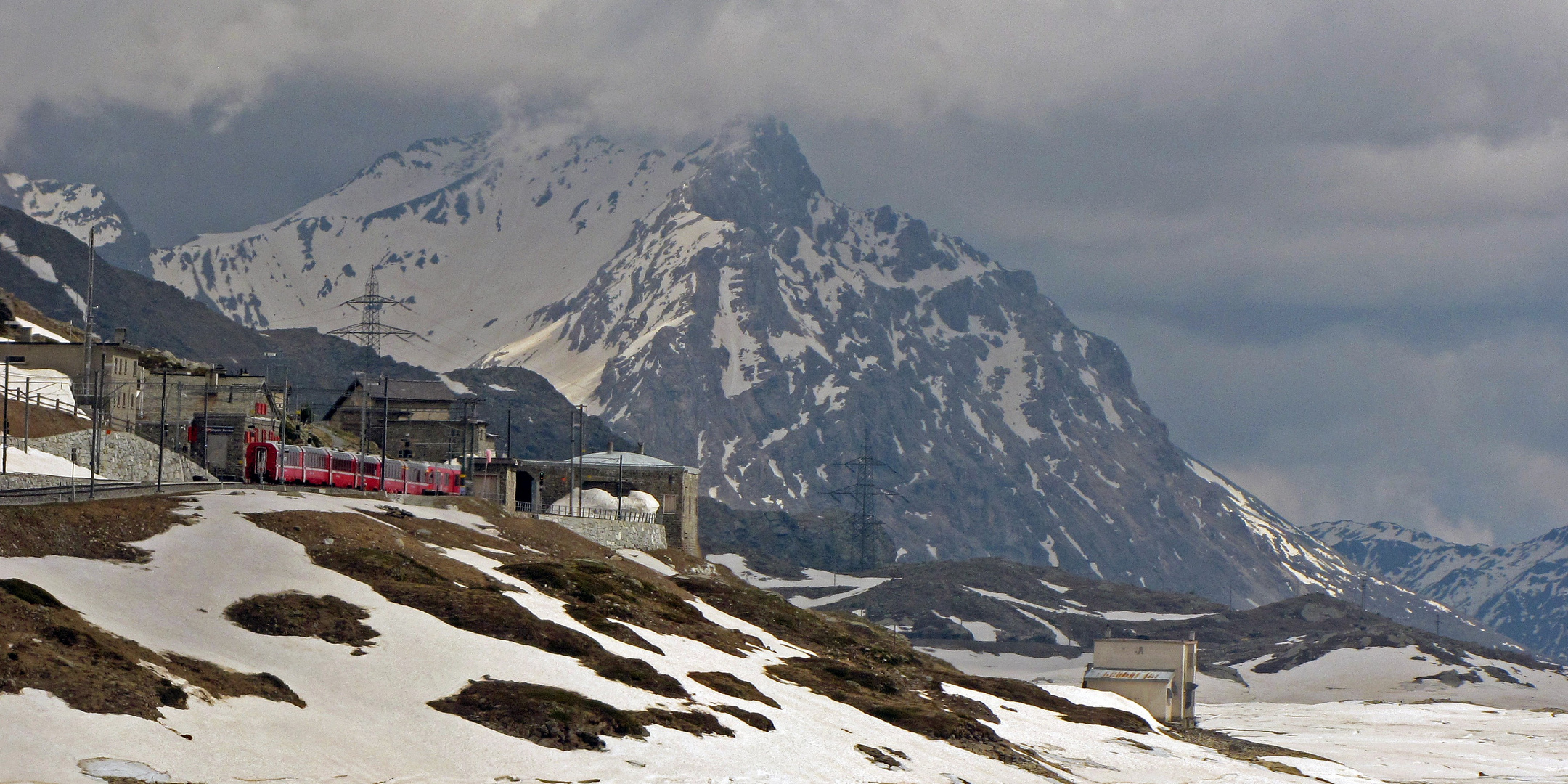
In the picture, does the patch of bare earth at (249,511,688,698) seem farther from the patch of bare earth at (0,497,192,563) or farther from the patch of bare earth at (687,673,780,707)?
the patch of bare earth at (0,497,192,563)

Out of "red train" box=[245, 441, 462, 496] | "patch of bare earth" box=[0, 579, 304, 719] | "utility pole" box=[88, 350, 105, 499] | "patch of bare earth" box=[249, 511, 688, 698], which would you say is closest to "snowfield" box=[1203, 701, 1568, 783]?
"patch of bare earth" box=[249, 511, 688, 698]

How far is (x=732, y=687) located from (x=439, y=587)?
625 inches

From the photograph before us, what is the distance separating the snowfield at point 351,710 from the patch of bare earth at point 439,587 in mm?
1391

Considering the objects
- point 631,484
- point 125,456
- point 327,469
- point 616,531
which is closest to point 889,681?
point 616,531

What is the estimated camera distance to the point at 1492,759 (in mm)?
163250

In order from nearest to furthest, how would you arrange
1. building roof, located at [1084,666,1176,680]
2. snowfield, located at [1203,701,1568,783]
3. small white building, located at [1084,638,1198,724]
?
snowfield, located at [1203,701,1568,783], small white building, located at [1084,638,1198,724], building roof, located at [1084,666,1176,680]

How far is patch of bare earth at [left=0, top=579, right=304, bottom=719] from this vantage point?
56656 mm

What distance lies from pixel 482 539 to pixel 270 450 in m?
17.6

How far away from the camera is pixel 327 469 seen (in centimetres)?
11925

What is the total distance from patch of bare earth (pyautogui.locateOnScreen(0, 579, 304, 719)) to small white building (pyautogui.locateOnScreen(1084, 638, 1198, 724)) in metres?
107

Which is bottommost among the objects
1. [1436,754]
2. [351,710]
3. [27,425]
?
[1436,754]

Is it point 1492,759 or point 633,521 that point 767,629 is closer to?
point 633,521

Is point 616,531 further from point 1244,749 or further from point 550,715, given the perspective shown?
point 550,715

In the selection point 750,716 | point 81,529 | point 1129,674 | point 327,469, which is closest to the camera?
point 81,529
